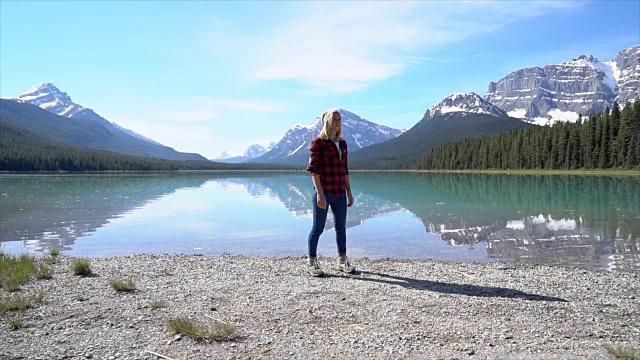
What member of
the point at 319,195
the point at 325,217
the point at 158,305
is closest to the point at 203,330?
the point at 158,305

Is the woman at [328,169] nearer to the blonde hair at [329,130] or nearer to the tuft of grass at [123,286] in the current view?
the blonde hair at [329,130]

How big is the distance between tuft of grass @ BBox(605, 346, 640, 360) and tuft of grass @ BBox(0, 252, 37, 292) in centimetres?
996

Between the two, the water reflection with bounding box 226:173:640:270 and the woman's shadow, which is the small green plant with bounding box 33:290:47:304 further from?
the water reflection with bounding box 226:173:640:270

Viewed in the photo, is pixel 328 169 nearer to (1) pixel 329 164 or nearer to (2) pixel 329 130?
(1) pixel 329 164

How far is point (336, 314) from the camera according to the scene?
6512mm

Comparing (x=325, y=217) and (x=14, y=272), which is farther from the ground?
(x=325, y=217)

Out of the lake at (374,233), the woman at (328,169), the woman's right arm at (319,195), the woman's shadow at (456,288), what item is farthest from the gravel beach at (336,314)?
the lake at (374,233)

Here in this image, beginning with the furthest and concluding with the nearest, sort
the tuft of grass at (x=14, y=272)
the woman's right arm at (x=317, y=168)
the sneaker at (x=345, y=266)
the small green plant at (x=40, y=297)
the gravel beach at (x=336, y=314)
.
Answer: the sneaker at (x=345, y=266)
the woman's right arm at (x=317, y=168)
the tuft of grass at (x=14, y=272)
the small green plant at (x=40, y=297)
the gravel beach at (x=336, y=314)

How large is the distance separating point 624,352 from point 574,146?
107m

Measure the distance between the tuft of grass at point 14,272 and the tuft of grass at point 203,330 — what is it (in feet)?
15.4

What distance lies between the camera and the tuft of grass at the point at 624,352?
4.56 m

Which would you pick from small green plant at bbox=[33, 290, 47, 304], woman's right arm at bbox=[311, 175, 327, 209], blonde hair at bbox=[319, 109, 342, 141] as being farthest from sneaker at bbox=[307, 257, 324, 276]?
small green plant at bbox=[33, 290, 47, 304]

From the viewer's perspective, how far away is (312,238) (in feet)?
31.2

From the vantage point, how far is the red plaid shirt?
8.99 meters
